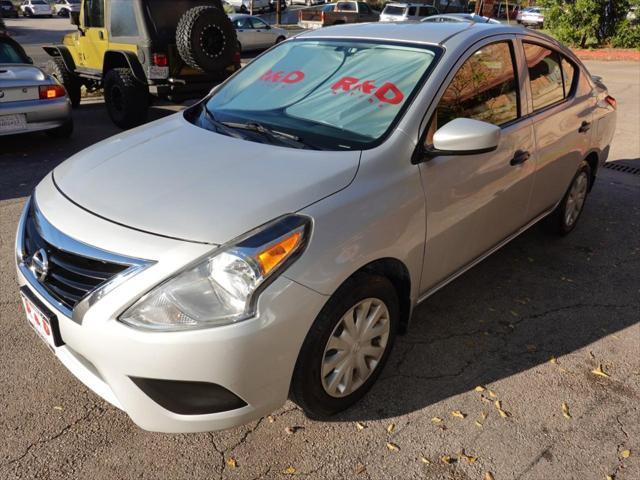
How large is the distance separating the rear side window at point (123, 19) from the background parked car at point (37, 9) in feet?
125

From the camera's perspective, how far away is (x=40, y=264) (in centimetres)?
223

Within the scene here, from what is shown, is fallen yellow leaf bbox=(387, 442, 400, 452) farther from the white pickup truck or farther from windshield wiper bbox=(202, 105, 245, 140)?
the white pickup truck

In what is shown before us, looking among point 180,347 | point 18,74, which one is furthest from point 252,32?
point 180,347

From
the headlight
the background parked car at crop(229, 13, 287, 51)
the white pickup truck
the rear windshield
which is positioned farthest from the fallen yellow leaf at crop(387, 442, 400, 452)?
the white pickup truck

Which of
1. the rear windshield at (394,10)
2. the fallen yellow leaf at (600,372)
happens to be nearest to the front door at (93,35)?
the fallen yellow leaf at (600,372)

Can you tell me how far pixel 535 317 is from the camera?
3.43m

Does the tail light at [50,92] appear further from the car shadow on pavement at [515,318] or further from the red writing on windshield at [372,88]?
the car shadow on pavement at [515,318]

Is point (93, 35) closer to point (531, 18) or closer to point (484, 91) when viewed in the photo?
point (484, 91)

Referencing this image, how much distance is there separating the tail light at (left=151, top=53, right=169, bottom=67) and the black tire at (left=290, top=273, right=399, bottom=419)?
20.4 feet

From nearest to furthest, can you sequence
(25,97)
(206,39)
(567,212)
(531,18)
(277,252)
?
(277,252) → (567,212) → (25,97) → (206,39) → (531,18)

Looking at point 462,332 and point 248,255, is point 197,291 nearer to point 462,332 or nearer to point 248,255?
point 248,255

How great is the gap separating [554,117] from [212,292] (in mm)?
2739

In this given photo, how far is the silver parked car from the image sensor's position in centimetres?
606

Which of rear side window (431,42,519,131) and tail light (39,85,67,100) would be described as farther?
tail light (39,85,67,100)
